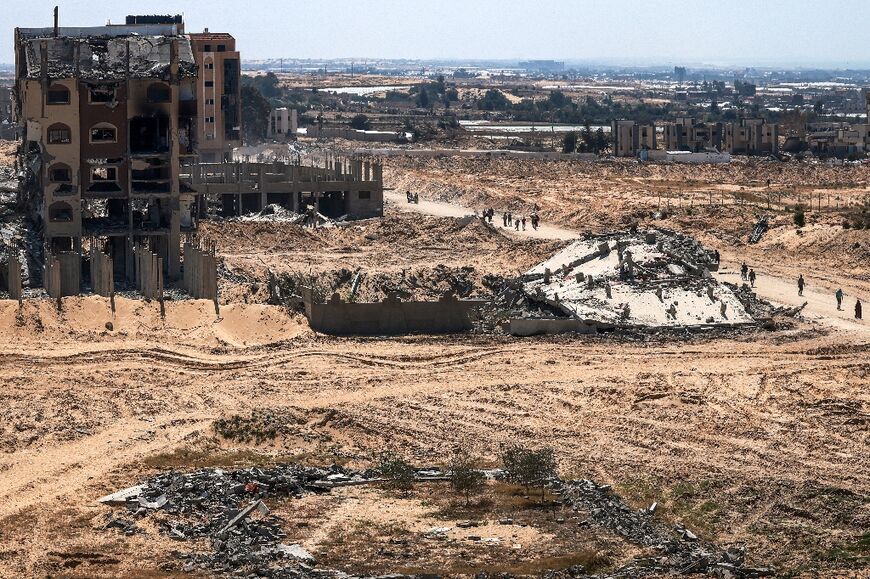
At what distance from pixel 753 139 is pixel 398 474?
346 ft

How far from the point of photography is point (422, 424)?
37.1 metres

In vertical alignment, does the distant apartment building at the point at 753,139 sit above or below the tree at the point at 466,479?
above

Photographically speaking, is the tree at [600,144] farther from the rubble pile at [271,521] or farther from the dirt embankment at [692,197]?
the rubble pile at [271,521]

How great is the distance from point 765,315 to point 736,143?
85448mm

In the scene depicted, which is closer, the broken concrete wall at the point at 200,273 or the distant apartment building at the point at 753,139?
the broken concrete wall at the point at 200,273

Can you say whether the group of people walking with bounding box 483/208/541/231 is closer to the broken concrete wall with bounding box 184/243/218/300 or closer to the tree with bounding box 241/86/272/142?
the broken concrete wall with bounding box 184/243/218/300

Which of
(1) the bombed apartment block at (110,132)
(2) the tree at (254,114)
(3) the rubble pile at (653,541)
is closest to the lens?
(3) the rubble pile at (653,541)

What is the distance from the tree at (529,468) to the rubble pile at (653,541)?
378mm

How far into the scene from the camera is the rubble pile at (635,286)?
47906mm

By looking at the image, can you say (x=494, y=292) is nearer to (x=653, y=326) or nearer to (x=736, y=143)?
(x=653, y=326)

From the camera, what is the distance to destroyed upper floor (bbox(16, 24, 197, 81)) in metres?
54.2

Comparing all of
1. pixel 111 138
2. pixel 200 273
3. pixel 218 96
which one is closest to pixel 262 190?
pixel 111 138

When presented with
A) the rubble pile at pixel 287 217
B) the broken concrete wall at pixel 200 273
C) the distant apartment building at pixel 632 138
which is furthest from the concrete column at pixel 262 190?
the distant apartment building at pixel 632 138

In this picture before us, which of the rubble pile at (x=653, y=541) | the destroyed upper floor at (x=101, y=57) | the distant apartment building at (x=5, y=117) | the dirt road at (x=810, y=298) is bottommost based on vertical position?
the rubble pile at (x=653, y=541)
